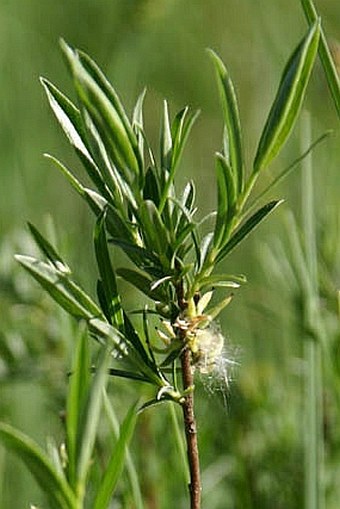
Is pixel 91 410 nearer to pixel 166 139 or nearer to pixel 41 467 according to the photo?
pixel 41 467

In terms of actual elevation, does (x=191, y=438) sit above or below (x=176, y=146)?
below

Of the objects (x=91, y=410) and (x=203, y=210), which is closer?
(x=91, y=410)

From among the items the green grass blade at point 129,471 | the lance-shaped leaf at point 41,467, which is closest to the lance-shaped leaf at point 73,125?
the lance-shaped leaf at point 41,467

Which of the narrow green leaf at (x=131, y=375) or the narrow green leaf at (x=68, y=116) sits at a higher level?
the narrow green leaf at (x=68, y=116)

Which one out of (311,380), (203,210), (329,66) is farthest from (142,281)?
(203,210)

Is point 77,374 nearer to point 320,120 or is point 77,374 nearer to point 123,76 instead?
point 320,120

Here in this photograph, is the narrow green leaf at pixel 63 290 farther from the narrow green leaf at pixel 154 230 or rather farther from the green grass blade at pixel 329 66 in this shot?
the green grass blade at pixel 329 66

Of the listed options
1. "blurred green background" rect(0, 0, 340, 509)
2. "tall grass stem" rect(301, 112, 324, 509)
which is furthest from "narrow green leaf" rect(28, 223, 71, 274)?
"tall grass stem" rect(301, 112, 324, 509)
